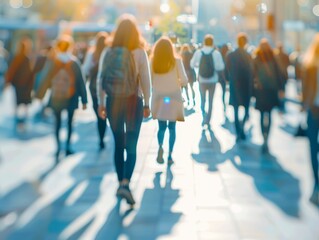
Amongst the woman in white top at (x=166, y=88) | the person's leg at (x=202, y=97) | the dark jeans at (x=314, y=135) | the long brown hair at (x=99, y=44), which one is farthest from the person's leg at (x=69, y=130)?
the dark jeans at (x=314, y=135)

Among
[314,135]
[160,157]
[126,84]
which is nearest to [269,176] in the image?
[314,135]

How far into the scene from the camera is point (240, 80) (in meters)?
6.55

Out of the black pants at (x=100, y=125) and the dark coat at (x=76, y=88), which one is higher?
the dark coat at (x=76, y=88)

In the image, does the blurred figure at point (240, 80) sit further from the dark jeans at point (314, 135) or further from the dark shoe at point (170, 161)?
the dark shoe at point (170, 161)

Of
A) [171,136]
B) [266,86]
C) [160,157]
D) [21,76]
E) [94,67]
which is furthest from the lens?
[266,86]

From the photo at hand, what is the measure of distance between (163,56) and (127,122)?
2.39ft

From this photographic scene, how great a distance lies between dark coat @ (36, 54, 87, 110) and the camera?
5259mm

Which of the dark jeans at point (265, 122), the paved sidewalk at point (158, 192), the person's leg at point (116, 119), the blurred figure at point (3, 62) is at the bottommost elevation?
the paved sidewalk at point (158, 192)

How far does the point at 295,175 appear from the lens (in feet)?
19.1

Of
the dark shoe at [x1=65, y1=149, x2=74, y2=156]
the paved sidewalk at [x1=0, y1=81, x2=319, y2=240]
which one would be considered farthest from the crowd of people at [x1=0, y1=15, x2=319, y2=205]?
the dark shoe at [x1=65, y1=149, x2=74, y2=156]

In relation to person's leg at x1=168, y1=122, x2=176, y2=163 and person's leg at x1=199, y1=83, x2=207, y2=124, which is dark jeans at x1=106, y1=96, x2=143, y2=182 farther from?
person's leg at x1=199, y1=83, x2=207, y2=124

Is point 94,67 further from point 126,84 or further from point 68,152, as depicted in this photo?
point 126,84

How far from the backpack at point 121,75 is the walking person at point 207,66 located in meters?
0.55

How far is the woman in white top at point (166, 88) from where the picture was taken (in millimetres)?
4945
